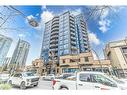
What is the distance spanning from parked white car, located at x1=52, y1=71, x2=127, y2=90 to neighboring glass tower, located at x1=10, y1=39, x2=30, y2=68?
2610 mm

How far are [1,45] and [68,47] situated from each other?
15.0 ft

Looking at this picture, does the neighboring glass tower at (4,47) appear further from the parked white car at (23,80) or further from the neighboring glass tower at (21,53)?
the parked white car at (23,80)

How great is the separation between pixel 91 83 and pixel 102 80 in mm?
273

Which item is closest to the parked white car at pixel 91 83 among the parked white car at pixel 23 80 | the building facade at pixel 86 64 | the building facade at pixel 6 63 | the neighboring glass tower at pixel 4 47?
the parked white car at pixel 23 80

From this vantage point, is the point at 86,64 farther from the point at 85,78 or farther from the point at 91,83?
the point at 91,83

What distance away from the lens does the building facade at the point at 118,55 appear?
529 cm

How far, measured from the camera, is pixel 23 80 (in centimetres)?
472

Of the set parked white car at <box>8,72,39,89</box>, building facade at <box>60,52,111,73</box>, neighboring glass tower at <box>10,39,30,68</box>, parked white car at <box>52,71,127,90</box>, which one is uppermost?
neighboring glass tower at <box>10,39,30,68</box>

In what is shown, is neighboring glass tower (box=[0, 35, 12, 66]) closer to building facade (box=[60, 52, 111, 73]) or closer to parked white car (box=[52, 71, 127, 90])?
building facade (box=[60, 52, 111, 73])

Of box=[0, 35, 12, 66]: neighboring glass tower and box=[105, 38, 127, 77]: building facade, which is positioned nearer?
box=[0, 35, 12, 66]: neighboring glass tower

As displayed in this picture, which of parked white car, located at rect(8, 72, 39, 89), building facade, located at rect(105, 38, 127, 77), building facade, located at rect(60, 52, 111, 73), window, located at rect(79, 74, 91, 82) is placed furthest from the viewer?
building facade, located at rect(105, 38, 127, 77)

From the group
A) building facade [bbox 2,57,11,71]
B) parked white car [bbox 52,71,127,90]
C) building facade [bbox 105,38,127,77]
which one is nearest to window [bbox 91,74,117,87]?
parked white car [bbox 52,71,127,90]

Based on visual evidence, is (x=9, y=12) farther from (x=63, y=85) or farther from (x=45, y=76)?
(x=45, y=76)

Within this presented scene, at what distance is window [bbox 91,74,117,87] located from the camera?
9.14 ft
